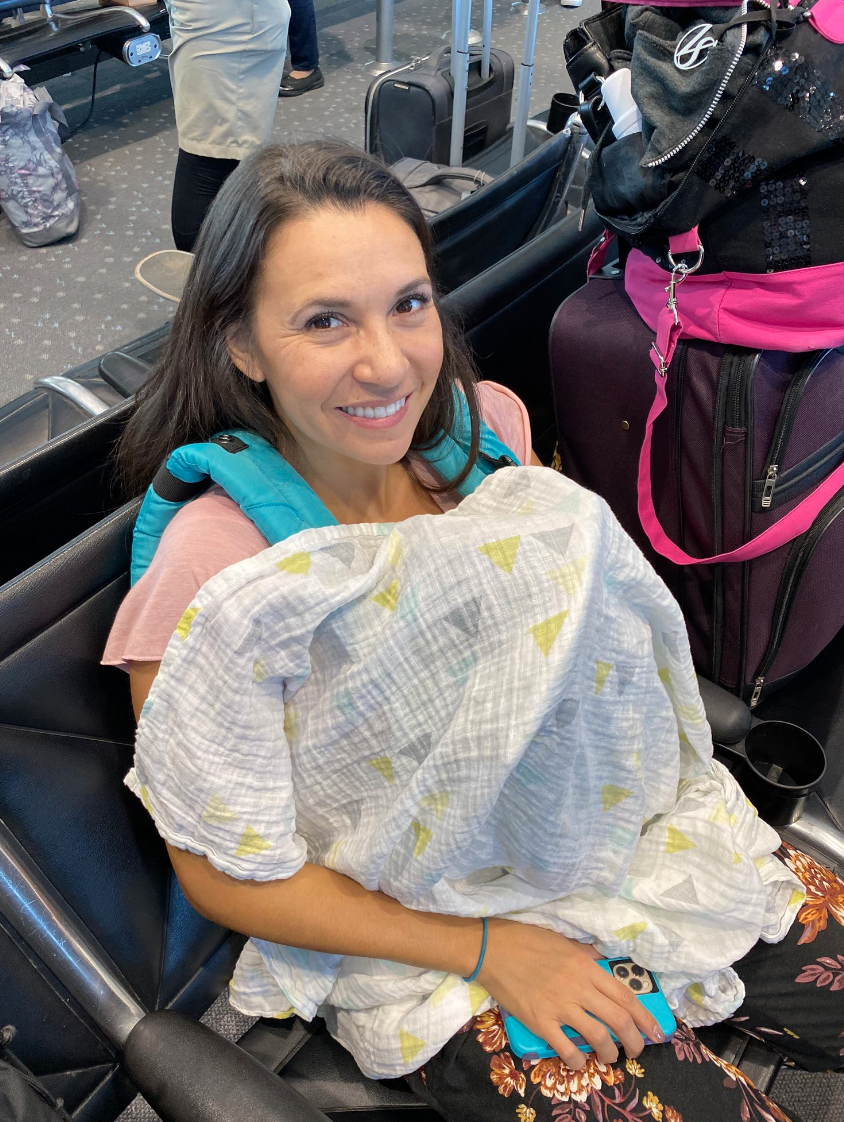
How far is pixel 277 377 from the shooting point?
821mm

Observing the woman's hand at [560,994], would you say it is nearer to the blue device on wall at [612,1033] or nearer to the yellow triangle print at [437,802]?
the blue device on wall at [612,1033]

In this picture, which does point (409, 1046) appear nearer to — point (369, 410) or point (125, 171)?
point (369, 410)

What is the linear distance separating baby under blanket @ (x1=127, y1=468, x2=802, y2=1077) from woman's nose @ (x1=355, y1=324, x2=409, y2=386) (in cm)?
14

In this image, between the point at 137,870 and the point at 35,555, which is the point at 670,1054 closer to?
the point at 137,870

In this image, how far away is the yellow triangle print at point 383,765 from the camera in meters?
0.77

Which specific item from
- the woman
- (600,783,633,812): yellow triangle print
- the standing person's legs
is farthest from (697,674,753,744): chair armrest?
the standing person's legs

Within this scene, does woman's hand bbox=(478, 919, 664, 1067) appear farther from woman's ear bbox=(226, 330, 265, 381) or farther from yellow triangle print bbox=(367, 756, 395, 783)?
woman's ear bbox=(226, 330, 265, 381)

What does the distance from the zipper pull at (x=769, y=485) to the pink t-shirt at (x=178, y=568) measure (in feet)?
2.43

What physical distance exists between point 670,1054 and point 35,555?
33.9 inches

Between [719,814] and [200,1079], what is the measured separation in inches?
22.4

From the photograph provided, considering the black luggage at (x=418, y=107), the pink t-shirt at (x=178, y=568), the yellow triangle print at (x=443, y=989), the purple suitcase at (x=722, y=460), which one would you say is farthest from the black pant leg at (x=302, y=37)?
the yellow triangle print at (x=443, y=989)

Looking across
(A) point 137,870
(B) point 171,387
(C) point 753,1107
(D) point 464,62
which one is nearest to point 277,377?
(B) point 171,387

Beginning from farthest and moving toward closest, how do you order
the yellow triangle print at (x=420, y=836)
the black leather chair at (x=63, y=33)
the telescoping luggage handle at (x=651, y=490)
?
the black leather chair at (x=63, y=33) < the telescoping luggage handle at (x=651, y=490) < the yellow triangle print at (x=420, y=836)

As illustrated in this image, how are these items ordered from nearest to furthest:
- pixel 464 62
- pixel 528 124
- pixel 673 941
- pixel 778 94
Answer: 1. pixel 673 941
2. pixel 778 94
3. pixel 464 62
4. pixel 528 124
